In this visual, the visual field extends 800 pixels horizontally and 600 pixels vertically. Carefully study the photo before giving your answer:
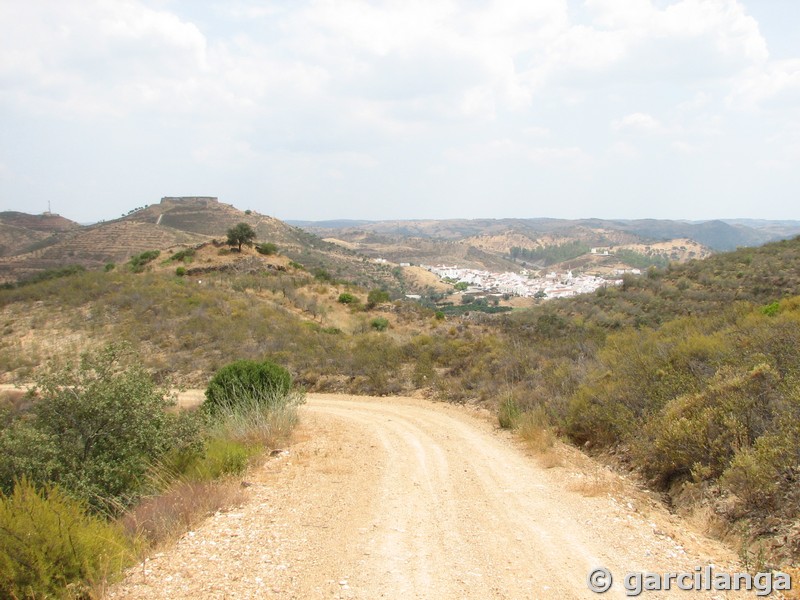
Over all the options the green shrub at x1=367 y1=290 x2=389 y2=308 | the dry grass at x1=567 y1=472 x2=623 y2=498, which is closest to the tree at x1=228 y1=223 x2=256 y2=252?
the green shrub at x1=367 y1=290 x2=389 y2=308

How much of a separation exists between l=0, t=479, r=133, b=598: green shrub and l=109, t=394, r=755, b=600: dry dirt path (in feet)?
0.78

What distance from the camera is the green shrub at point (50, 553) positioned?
11.1 ft

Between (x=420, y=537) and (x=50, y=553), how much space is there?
3108mm

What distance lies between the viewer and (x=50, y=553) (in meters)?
3.58

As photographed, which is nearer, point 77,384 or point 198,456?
point 77,384

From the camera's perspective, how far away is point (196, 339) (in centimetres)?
2075

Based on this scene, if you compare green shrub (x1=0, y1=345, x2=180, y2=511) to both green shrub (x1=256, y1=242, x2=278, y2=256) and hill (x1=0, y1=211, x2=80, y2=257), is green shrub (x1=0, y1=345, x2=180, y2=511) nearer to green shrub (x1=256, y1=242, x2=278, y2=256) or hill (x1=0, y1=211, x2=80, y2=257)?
green shrub (x1=256, y1=242, x2=278, y2=256)

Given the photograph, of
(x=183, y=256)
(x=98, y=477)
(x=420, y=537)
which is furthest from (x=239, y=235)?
(x=420, y=537)

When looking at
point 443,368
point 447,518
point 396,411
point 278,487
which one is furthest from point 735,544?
point 443,368

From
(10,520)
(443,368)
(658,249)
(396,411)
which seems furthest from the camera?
(658,249)

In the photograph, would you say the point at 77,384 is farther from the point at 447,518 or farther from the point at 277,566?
the point at 447,518

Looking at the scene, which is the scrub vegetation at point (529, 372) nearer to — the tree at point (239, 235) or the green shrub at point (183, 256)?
the green shrub at point (183, 256)

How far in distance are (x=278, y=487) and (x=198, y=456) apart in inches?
55.0

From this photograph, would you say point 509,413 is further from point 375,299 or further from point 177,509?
point 375,299
